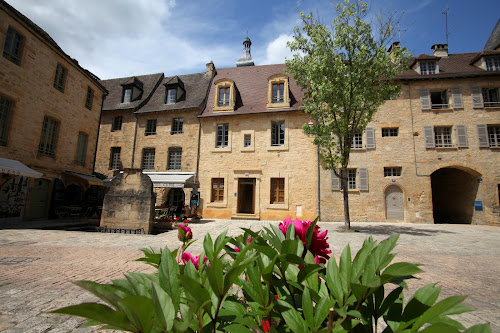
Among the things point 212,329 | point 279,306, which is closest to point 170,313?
point 212,329

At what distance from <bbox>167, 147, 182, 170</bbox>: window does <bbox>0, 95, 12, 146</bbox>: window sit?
8.81 m

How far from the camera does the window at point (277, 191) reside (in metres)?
16.1

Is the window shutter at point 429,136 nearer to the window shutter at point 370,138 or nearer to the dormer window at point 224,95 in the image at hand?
the window shutter at point 370,138

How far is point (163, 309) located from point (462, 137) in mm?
20303

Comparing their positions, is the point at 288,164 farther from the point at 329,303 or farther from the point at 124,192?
the point at 329,303

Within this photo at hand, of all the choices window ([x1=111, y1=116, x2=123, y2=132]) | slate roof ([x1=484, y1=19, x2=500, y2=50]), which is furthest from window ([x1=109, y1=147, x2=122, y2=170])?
slate roof ([x1=484, y1=19, x2=500, y2=50])

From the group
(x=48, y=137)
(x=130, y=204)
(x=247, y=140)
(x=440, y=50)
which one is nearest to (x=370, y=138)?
(x=247, y=140)

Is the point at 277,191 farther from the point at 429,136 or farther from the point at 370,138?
the point at 429,136

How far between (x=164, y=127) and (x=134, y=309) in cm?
1951

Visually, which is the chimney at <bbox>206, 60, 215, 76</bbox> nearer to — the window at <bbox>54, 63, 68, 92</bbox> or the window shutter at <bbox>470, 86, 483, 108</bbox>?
the window at <bbox>54, 63, 68, 92</bbox>

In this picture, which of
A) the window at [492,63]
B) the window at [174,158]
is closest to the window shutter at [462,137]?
the window at [492,63]

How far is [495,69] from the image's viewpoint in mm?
16500

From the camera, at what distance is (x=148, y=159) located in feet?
61.4

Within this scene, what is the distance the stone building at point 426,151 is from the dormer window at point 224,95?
808cm
